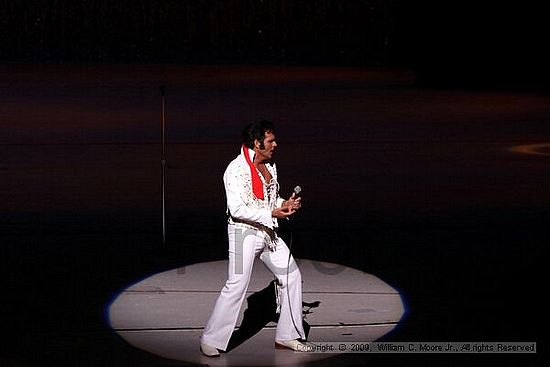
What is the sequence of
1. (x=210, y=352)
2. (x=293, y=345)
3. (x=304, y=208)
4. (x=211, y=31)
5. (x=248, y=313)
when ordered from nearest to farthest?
(x=210, y=352)
(x=293, y=345)
(x=248, y=313)
(x=304, y=208)
(x=211, y=31)

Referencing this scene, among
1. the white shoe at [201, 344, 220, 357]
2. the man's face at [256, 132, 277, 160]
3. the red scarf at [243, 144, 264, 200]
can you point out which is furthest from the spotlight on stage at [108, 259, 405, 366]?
the man's face at [256, 132, 277, 160]

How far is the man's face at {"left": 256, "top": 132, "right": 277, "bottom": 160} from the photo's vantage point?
26.5ft

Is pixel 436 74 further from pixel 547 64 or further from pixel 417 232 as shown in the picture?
pixel 417 232

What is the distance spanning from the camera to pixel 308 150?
781 inches

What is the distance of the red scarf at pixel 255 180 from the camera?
8.12m

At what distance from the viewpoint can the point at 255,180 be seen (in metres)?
8.15

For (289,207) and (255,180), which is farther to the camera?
(255,180)

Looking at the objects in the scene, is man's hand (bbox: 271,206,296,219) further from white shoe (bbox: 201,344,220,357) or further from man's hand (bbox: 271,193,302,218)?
white shoe (bbox: 201,344,220,357)

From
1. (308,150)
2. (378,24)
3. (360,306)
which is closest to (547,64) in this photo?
(378,24)

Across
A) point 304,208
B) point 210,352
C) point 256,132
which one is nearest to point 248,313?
point 210,352

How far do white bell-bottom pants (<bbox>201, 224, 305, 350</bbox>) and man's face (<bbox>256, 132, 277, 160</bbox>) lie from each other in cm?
52

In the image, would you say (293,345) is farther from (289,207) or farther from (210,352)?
(289,207)

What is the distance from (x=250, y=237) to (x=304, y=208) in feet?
20.4

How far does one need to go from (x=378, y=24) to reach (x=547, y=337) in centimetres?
4023
